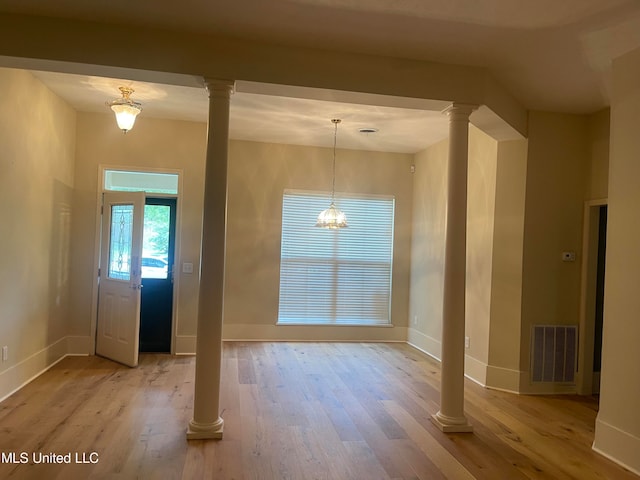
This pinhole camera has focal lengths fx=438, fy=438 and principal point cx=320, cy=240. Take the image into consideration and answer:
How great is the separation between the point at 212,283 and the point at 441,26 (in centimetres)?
236

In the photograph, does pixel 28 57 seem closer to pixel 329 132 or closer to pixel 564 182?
pixel 329 132

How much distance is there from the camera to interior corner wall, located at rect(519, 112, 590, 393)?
450 centimetres

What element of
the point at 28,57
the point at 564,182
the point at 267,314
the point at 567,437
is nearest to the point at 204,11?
the point at 28,57

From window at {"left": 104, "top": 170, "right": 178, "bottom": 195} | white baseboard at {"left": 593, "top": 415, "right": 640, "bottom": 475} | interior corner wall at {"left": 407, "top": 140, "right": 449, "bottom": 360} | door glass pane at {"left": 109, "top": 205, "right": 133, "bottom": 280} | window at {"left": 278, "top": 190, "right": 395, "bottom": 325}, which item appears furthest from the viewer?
window at {"left": 278, "top": 190, "right": 395, "bottom": 325}

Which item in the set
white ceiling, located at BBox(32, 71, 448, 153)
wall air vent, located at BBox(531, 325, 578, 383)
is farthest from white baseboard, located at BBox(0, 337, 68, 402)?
wall air vent, located at BBox(531, 325, 578, 383)

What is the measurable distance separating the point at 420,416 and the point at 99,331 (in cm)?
392

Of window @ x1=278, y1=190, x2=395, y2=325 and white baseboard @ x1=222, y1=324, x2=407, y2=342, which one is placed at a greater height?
window @ x1=278, y1=190, x2=395, y2=325

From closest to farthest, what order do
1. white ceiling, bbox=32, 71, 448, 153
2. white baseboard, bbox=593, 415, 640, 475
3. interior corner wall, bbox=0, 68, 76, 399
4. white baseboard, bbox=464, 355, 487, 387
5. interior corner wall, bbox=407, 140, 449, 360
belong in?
white baseboard, bbox=593, 415, 640, 475
interior corner wall, bbox=0, 68, 76, 399
white ceiling, bbox=32, 71, 448, 153
white baseboard, bbox=464, 355, 487, 387
interior corner wall, bbox=407, 140, 449, 360

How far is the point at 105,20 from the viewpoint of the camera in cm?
294

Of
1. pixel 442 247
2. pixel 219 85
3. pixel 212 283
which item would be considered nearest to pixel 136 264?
pixel 212 283

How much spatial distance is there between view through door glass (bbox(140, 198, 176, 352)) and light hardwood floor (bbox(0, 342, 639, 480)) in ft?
1.97

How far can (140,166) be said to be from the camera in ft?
18.1

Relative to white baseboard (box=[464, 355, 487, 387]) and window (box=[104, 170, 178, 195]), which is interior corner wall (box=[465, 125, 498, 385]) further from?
window (box=[104, 170, 178, 195])

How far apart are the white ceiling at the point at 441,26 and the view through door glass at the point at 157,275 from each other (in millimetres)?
3074
